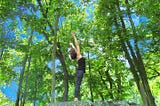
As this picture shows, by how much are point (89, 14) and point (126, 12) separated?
1463 centimetres

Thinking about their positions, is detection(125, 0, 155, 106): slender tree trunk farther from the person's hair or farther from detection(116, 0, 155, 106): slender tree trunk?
the person's hair

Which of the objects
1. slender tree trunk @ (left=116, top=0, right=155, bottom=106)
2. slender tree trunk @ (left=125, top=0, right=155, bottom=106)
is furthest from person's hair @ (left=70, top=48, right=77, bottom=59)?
slender tree trunk @ (left=125, top=0, right=155, bottom=106)

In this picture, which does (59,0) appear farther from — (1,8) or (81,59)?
(81,59)

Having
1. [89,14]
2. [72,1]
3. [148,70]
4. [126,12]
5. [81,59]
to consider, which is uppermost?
[89,14]

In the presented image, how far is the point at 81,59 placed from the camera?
38.9 ft

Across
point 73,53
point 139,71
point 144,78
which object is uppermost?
point 139,71

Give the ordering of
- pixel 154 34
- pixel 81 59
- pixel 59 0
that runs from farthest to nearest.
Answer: pixel 154 34, pixel 59 0, pixel 81 59

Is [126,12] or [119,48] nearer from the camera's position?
[126,12]

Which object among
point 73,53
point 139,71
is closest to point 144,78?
point 139,71

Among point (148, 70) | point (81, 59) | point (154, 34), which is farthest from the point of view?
point (148, 70)

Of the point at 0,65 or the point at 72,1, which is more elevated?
the point at 72,1

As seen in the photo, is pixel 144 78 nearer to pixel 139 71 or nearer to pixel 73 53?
pixel 139 71

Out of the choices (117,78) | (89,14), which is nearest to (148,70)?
(117,78)

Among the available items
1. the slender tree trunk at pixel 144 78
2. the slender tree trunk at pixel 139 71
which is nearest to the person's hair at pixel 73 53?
the slender tree trunk at pixel 139 71
